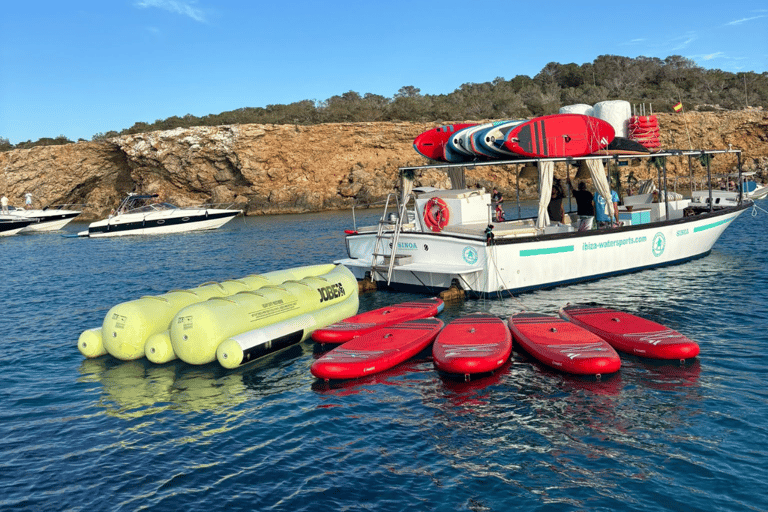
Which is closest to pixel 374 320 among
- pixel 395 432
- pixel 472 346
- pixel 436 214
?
pixel 472 346

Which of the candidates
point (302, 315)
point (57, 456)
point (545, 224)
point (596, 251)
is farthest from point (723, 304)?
point (57, 456)

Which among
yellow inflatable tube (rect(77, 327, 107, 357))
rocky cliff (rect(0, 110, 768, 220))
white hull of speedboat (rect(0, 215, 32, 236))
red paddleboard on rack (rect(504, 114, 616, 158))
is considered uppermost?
rocky cliff (rect(0, 110, 768, 220))

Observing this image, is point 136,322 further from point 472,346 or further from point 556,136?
point 556,136

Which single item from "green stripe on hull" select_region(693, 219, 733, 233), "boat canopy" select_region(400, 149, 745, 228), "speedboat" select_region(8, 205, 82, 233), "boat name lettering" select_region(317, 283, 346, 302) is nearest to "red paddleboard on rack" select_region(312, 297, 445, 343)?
"boat name lettering" select_region(317, 283, 346, 302)

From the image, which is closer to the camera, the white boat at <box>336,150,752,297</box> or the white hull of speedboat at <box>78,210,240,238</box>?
the white boat at <box>336,150,752,297</box>

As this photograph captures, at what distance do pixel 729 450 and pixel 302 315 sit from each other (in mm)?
9043

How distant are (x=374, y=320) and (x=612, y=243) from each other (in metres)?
8.38

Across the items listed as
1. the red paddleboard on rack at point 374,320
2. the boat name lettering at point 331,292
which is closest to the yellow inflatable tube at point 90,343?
the red paddleboard on rack at point 374,320

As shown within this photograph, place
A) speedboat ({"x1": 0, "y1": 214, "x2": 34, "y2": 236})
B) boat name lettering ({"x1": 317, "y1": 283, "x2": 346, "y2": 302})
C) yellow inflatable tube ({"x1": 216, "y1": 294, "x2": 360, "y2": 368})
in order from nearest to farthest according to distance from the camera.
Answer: yellow inflatable tube ({"x1": 216, "y1": 294, "x2": 360, "y2": 368}) → boat name lettering ({"x1": 317, "y1": 283, "x2": 346, "y2": 302}) → speedboat ({"x1": 0, "y1": 214, "x2": 34, "y2": 236})

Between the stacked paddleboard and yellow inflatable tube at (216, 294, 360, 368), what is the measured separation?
6252 mm

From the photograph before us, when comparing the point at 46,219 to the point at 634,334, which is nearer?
the point at 634,334

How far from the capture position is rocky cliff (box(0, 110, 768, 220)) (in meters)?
63.9

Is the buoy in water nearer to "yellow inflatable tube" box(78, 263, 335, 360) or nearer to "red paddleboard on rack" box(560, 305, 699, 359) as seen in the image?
→ "yellow inflatable tube" box(78, 263, 335, 360)

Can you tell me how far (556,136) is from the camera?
17.9 meters
